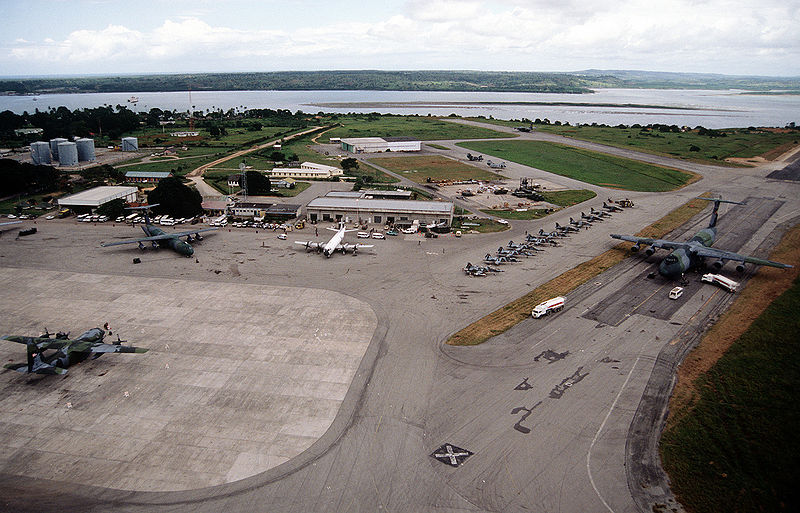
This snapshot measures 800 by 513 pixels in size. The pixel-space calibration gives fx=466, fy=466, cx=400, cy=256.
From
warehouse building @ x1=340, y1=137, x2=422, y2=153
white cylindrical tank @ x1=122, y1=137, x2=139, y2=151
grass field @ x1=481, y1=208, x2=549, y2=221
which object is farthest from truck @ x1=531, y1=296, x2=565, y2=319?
white cylindrical tank @ x1=122, y1=137, x2=139, y2=151

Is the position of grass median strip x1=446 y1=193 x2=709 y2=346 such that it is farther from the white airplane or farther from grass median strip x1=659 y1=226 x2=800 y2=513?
the white airplane

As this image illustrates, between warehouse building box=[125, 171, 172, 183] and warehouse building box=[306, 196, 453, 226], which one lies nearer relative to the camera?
warehouse building box=[306, 196, 453, 226]

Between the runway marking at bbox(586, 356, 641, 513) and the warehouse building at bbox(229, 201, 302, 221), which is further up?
the warehouse building at bbox(229, 201, 302, 221)

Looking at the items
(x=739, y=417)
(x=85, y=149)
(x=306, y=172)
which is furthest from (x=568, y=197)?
(x=85, y=149)

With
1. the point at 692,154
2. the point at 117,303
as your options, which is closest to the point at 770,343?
the point at 117,303

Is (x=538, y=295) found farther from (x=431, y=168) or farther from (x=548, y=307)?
(x=431, y=168)

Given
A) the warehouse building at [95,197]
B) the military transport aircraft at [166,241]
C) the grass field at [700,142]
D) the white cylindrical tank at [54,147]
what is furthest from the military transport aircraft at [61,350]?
the grass field at [700,142]
